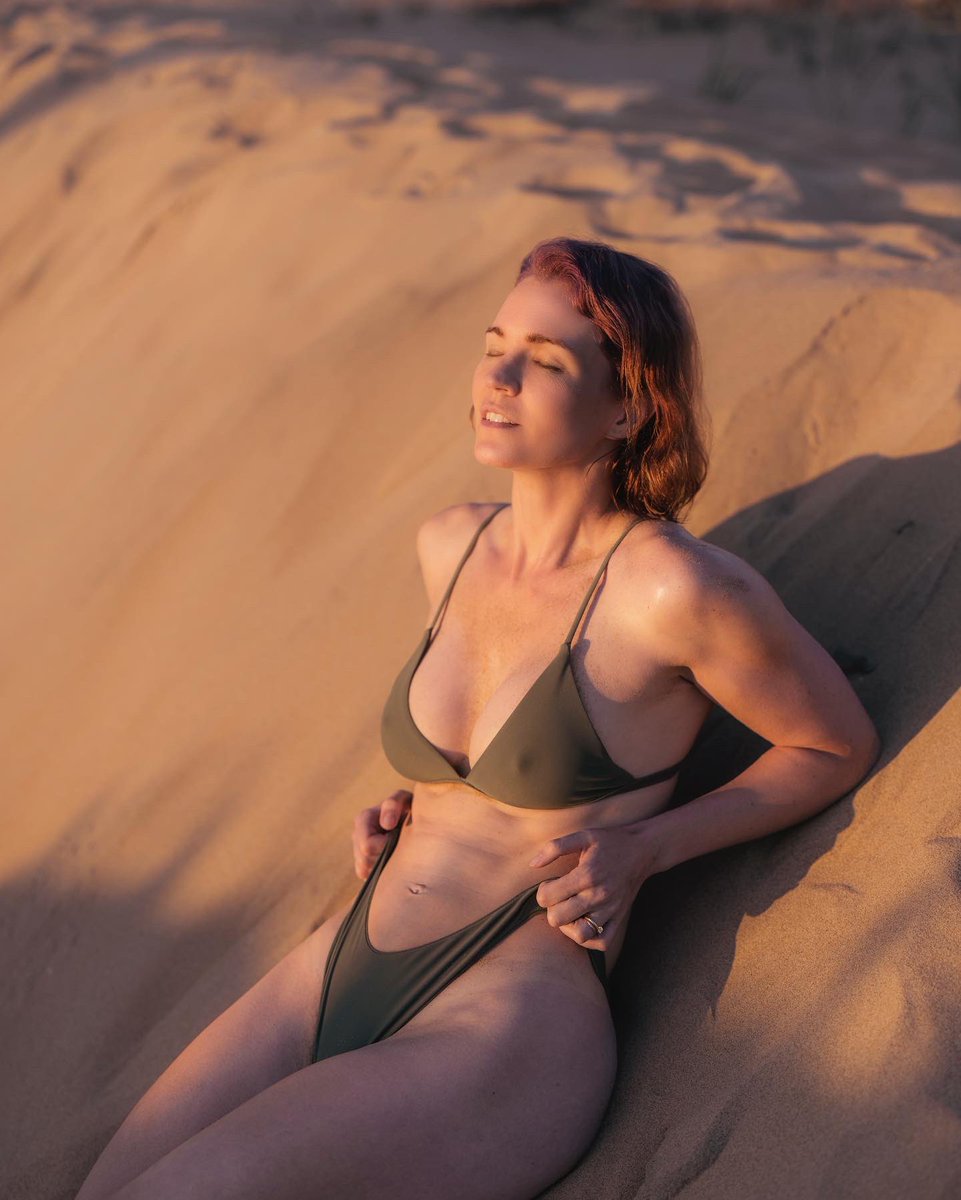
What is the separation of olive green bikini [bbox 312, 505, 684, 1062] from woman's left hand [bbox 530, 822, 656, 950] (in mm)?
106

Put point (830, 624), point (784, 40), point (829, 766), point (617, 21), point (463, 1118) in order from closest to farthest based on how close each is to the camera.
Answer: point (463, 1118) → point (829, 766) → point (830, 624) → point (784, 40) → point (617, 21)

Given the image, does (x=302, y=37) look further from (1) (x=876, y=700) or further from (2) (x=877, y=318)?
(1) (x=876, y=700)

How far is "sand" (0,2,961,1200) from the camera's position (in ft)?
6.69

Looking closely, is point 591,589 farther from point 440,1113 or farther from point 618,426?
point 440,1113

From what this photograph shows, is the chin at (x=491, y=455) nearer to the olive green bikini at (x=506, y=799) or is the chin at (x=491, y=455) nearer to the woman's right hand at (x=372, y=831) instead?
the olive green bikini at (x=506, y=799)

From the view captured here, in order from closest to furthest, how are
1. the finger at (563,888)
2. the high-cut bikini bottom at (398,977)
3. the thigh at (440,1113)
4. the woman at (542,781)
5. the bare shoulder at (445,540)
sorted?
the thigh at (440,1113) < the woman at (542,781) < the finger at (563,888) < the high-cut bikini bottom at (398,977) < the bare shoulder at (445,540)

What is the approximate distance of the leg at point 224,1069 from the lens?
84.6 inches

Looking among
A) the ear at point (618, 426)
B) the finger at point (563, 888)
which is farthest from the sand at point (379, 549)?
the ear at point (618, 426)

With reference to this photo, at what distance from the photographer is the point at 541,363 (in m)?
2.32

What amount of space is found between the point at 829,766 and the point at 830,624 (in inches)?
22.8

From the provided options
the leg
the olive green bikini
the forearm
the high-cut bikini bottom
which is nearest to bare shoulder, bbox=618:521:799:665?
the olive green bikini

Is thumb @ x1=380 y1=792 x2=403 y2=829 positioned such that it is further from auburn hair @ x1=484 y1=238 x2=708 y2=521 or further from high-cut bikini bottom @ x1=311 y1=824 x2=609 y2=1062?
auburn hair @ x1=484 y1=238 x2=708 y2=521

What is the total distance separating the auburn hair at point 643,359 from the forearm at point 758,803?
50cm

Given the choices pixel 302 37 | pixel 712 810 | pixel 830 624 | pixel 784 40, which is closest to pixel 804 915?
pixel 712 810
